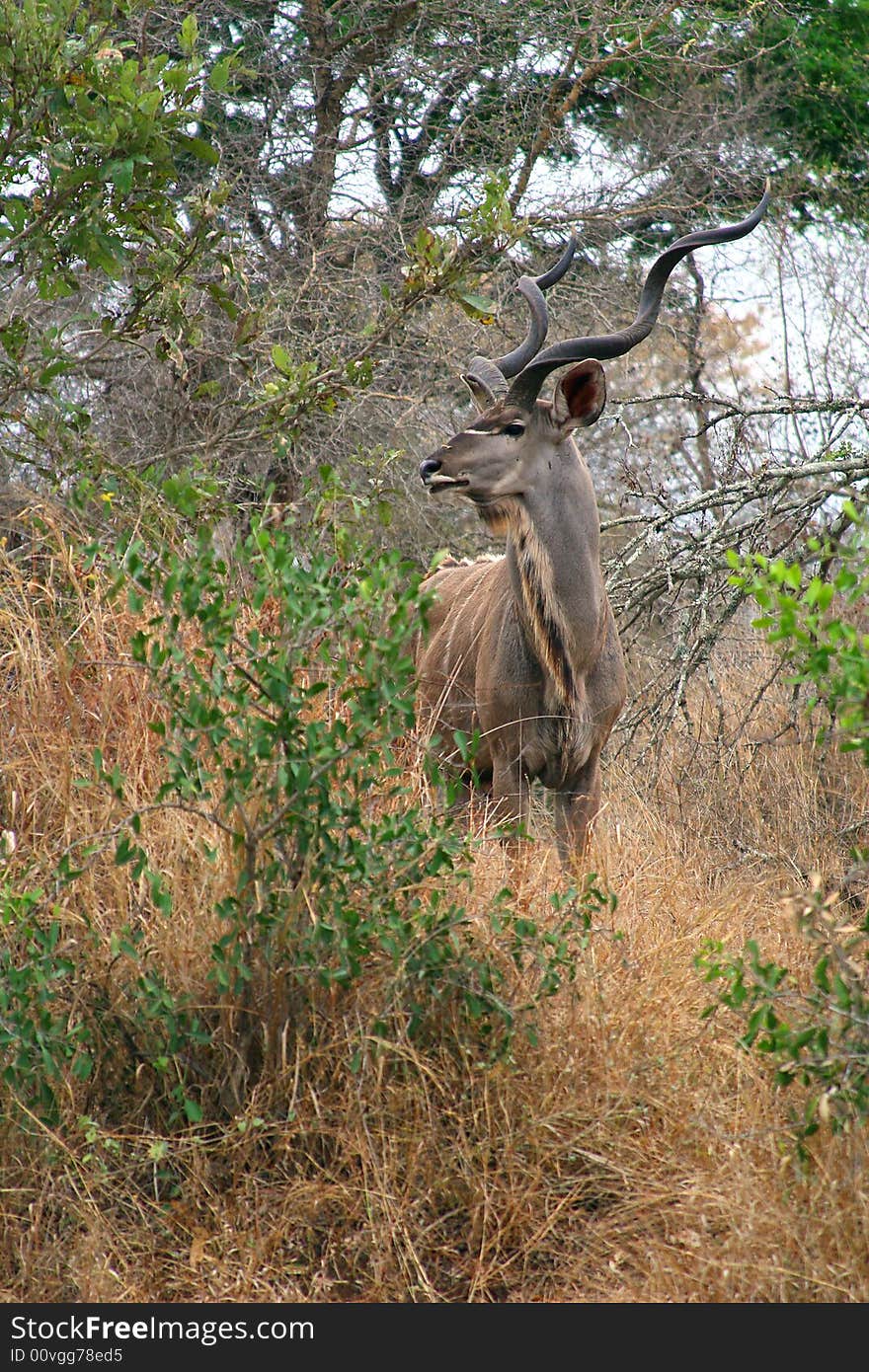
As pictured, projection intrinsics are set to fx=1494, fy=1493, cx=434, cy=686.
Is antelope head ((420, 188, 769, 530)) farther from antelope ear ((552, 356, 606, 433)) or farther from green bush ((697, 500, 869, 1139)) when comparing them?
green bush ((697, 500, 869, 1139))

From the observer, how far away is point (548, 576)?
5430 millimetres

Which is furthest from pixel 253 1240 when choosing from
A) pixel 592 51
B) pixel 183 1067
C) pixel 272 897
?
pixel 592 51

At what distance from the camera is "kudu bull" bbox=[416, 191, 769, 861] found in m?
Answer: 5.35

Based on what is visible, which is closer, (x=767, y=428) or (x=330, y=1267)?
(x=330, y=1267)

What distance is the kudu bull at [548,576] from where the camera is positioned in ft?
17.5

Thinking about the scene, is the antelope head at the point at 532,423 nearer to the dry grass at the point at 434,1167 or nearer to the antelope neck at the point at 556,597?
the antelope neck at the point at 556,597

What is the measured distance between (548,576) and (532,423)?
56 centimetres

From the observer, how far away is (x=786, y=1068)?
304 cm

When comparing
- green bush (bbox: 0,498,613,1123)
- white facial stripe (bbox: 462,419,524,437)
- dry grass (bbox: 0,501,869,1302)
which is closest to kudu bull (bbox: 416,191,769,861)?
white facial stripe (bbox: 462,419,524,437)

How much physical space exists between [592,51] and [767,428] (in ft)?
14.2

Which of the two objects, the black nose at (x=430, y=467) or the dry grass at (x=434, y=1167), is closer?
the dry grass at (x=434, y=1167)

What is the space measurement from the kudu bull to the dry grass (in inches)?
54.2

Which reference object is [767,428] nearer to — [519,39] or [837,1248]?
[519,39]

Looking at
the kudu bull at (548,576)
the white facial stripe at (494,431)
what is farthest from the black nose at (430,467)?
the white facial stripe at (494,431)
